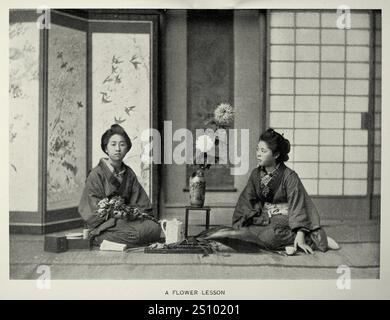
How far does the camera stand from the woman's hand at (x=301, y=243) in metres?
4.29

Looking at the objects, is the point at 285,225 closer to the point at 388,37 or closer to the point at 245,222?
the point at 245,222

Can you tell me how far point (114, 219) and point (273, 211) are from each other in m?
1.10

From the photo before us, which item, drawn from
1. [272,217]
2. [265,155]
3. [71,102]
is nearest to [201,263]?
[272,217]

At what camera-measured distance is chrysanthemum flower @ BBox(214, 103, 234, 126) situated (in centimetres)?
431

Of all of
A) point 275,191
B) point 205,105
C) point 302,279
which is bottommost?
point 302,279

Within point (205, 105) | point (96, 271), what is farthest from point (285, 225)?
point (96, 271)

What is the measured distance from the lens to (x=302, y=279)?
162 inches

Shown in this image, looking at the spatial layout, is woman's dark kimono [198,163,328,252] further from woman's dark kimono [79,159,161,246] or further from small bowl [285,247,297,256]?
woman's dark kimono [79,159,161,246]

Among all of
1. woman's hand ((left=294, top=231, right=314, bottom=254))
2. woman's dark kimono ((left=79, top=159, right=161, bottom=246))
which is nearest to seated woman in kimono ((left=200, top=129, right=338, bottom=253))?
woman's hand ((left=294, top=231, right=314, bottom=254))

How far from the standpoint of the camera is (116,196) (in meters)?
4.38

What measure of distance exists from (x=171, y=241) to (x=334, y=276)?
43.9 inches

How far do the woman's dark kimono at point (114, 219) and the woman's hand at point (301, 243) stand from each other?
37.3 inches

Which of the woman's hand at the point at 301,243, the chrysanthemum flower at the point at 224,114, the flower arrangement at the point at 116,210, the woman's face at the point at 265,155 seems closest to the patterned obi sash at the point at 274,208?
the woman's hand at the point at 301,243

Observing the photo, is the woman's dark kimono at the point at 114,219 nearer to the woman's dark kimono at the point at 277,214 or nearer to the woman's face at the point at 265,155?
the woman's dark kimono at the point at 277,214
